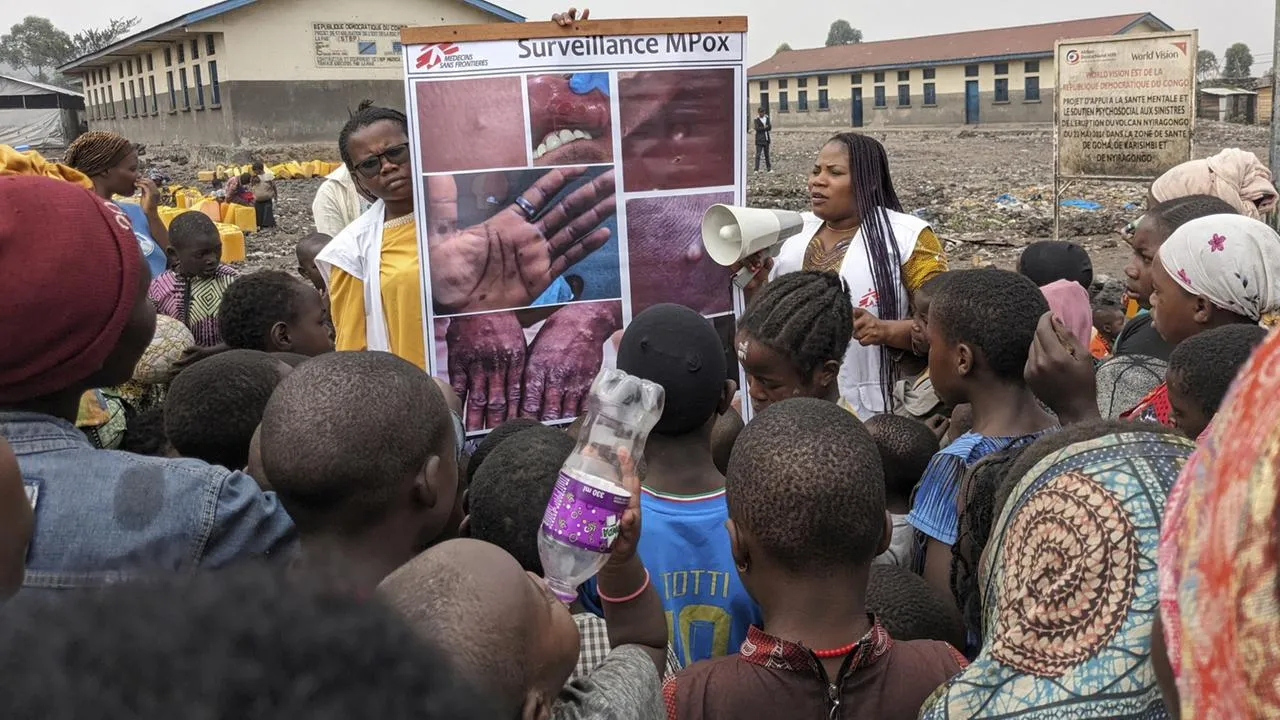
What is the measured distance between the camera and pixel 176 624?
2.41 feet

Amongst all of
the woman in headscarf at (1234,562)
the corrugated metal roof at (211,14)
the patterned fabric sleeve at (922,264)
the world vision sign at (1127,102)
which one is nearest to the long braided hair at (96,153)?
the patterned fabric sleeve at (922,264)

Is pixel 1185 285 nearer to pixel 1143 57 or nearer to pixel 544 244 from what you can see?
pixel 544 244

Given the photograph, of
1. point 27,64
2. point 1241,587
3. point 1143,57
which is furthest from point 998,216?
point 27,64

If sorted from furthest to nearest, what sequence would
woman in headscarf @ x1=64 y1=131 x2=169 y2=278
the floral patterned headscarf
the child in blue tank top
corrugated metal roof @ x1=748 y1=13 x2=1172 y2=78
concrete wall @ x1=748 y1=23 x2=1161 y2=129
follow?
concrete wall @ x1=748 y1=23 x2=1161 y2=129, corrugated metal roof @ x1=748 y1=13 x2=1172 y2=78, woman in headscarf @ x1=64 y1=131 x2=169 y2=278, the floral patterned headscarf, the child in blue tank top

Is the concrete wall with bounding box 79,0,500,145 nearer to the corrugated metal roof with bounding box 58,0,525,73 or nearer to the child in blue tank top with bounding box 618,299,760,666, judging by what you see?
the corrugated metal roof with bounding box 58,0,525,73

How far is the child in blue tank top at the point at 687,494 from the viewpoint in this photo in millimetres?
2287

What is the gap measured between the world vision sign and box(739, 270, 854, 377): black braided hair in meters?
7.68

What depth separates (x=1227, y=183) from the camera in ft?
16.3

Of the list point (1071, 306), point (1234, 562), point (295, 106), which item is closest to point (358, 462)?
point (1234, 562)

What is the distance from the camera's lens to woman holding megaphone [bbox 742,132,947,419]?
390cm

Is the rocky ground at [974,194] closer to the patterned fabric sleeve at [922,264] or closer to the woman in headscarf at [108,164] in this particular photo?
the woman in headscarf at [108,164]

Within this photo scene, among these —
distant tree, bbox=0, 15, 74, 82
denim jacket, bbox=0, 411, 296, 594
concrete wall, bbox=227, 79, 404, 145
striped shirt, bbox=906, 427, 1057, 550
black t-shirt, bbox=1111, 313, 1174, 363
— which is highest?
distant tree, bbox=0, 15, 74, 82

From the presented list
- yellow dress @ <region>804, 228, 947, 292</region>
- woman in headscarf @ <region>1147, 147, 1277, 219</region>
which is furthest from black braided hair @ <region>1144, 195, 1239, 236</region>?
→ woman in headscarf @ <region>1147, 147, 1277, 219</region>

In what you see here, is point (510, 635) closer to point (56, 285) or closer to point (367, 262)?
point (56, 285)
